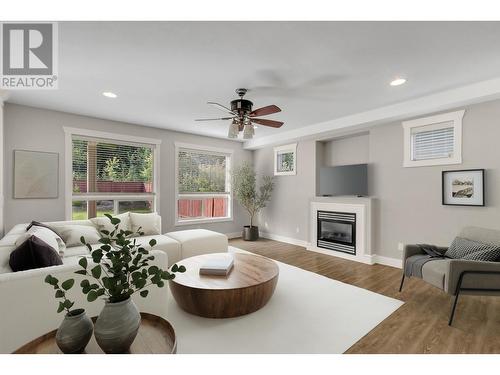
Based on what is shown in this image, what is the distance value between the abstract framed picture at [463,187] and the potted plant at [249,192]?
3.46 m

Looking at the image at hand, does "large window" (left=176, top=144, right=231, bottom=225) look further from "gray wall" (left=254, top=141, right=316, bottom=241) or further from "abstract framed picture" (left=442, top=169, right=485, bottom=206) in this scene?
"abstract framed picture" (left=442, top=169, right=485, bottom=206)

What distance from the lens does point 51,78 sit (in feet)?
9.18

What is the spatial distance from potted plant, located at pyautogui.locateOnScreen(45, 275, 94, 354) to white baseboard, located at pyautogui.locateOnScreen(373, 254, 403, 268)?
168 inches

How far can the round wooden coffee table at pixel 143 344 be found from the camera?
1071mm

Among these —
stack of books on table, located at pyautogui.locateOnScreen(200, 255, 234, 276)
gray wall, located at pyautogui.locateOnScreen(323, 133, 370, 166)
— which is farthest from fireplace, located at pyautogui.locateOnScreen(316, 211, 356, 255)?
stack of books on table, located at pyautogui.locateOnScreen(200, 255, 234, 276)

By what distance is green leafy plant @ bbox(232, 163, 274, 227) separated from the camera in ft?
19.2

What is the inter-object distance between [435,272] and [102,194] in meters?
5.07

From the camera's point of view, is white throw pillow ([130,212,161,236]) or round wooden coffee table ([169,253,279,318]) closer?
round wooden coffee table ([169,253,279,318])

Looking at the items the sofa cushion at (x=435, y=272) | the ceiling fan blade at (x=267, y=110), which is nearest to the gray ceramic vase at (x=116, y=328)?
the ceiling fan blade at (x=267, y=110)

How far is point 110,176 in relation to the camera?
450 cm
